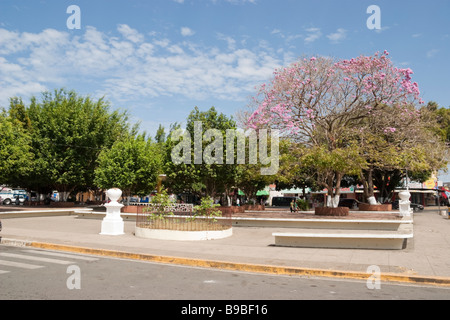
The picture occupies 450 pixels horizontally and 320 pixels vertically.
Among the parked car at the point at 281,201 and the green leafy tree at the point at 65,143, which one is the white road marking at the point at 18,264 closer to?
the green leafy tree at the point at 65,143

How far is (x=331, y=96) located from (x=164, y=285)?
21342 mm

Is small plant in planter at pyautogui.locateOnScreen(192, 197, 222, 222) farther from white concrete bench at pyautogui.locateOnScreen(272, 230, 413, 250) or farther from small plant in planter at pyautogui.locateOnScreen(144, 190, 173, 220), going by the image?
white concrete bench at pyautogui.locateOnScreen(272, 230, 413, 250)

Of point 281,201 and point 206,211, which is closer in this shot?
point 206,211

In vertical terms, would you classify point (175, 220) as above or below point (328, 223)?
above

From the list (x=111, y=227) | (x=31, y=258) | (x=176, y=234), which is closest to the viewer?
(x=31, y=258)

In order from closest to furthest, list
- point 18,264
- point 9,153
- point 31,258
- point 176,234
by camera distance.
Answer: point 18,264
point 31,258
point 176,234
point 9,153

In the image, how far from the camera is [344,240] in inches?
489

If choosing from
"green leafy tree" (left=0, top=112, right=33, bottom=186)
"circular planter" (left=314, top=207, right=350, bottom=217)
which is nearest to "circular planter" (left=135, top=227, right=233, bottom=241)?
"circular planter" (left=314, top=207, right=350, bottom=217)

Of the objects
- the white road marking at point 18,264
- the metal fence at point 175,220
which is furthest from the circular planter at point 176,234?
the white road marking at point 18,264

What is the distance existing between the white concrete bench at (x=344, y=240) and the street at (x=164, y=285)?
426 cm

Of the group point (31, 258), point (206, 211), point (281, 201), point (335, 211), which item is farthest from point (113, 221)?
point (281, 201)

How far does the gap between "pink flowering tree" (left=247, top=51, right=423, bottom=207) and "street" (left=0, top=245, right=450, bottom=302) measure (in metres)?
17.0

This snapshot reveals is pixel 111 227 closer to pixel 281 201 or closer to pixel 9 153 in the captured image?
pixel 9 153

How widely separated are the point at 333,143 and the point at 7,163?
2358 cm
